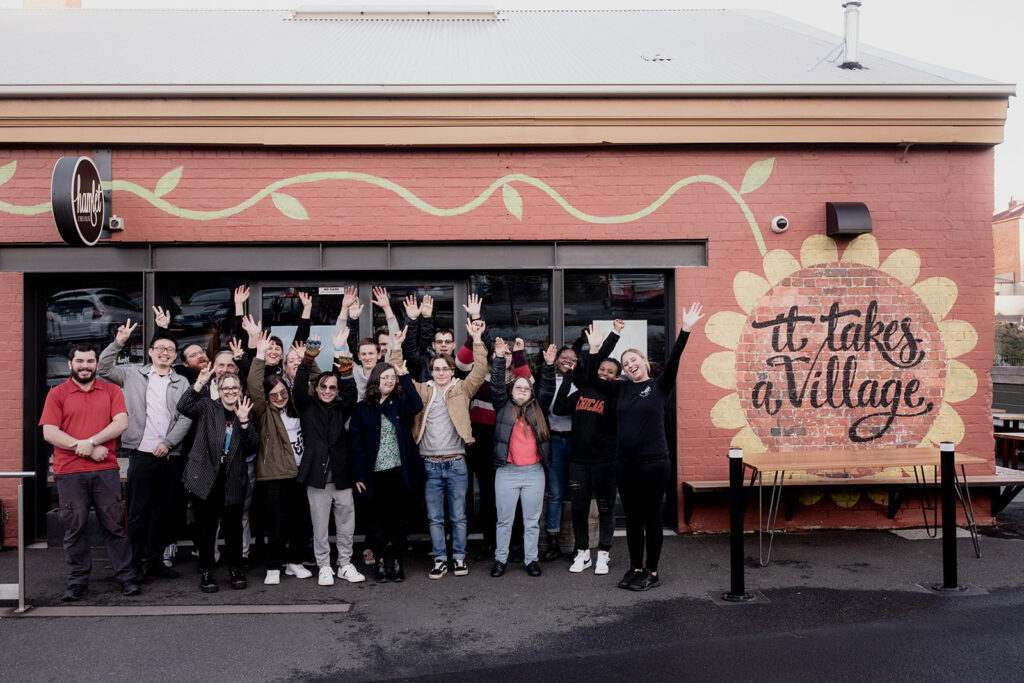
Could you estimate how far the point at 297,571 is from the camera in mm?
6645

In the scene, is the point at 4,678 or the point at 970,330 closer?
the point at 4,678

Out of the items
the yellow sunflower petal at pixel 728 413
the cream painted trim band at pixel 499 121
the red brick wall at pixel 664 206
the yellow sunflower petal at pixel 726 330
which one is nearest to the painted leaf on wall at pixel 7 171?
the red brick wall at pixel 664 206

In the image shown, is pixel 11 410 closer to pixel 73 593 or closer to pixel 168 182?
pixel 73 593

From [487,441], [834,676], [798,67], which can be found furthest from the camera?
[798,67]

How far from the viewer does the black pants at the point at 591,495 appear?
673cm

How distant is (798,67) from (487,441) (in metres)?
5.37

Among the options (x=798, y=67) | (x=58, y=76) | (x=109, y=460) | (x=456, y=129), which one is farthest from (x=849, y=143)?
(x=58, y=76)

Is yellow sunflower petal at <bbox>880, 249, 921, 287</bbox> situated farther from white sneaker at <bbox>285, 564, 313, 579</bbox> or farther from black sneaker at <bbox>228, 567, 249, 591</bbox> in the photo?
black sneaker at <bbox>228, 567, 249, 591</bbox>

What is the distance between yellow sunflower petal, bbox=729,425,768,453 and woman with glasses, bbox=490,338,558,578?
227 centimetres

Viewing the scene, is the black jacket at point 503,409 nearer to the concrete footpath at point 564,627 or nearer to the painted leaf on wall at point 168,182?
the concrete footpath at point 564,627

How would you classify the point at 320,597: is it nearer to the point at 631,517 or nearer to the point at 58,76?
the point at 631,517

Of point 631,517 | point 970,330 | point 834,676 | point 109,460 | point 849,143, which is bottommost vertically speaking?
point 834,676

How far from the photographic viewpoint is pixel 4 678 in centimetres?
468

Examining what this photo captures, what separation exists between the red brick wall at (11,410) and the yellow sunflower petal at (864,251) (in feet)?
27.1
